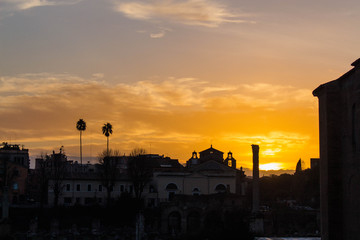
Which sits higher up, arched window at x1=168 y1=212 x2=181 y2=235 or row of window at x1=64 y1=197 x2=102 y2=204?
row of window at x1=64 y1=197 x2=102 y2=204

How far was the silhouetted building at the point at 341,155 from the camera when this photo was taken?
19.2 meters

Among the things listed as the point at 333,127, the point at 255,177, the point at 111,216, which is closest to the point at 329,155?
A: the point at 333,127

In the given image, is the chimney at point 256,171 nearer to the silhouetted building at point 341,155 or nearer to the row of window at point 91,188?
the silhouetted building at point 341,155

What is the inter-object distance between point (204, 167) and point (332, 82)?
5273 cm

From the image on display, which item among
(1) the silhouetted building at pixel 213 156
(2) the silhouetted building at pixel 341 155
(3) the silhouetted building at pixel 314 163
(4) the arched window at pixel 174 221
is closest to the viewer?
(2) the silhouetted building at pixel 341 155

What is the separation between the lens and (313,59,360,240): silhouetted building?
63.1 feet

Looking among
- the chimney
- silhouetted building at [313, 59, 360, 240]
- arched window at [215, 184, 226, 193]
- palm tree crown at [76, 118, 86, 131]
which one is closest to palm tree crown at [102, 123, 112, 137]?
palm tree crown at [76, 118, 86, 131]

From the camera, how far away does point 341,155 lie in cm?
2064

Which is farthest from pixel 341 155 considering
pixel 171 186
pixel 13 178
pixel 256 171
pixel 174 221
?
pixel 13 178

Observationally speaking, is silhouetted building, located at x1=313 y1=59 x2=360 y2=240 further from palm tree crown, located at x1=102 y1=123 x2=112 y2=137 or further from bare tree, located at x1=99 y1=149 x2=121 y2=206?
palm tree crown, located at x1=102 y1=123 x2=112 y2=137

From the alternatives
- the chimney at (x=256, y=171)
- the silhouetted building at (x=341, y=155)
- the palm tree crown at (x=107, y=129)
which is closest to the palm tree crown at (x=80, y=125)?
the palm tree crown at (x=107, y=129)

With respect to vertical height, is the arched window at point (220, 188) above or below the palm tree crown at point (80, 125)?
below

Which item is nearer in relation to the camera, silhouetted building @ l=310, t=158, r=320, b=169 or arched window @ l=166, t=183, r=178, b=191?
arched window @ l=166, t=183, r=178, b=191

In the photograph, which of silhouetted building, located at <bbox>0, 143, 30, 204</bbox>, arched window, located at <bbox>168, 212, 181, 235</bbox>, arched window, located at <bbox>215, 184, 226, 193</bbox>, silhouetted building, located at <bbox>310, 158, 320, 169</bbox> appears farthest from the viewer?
silhouetted building, located at <bbox>310, 158, 320, 169</bbox>
